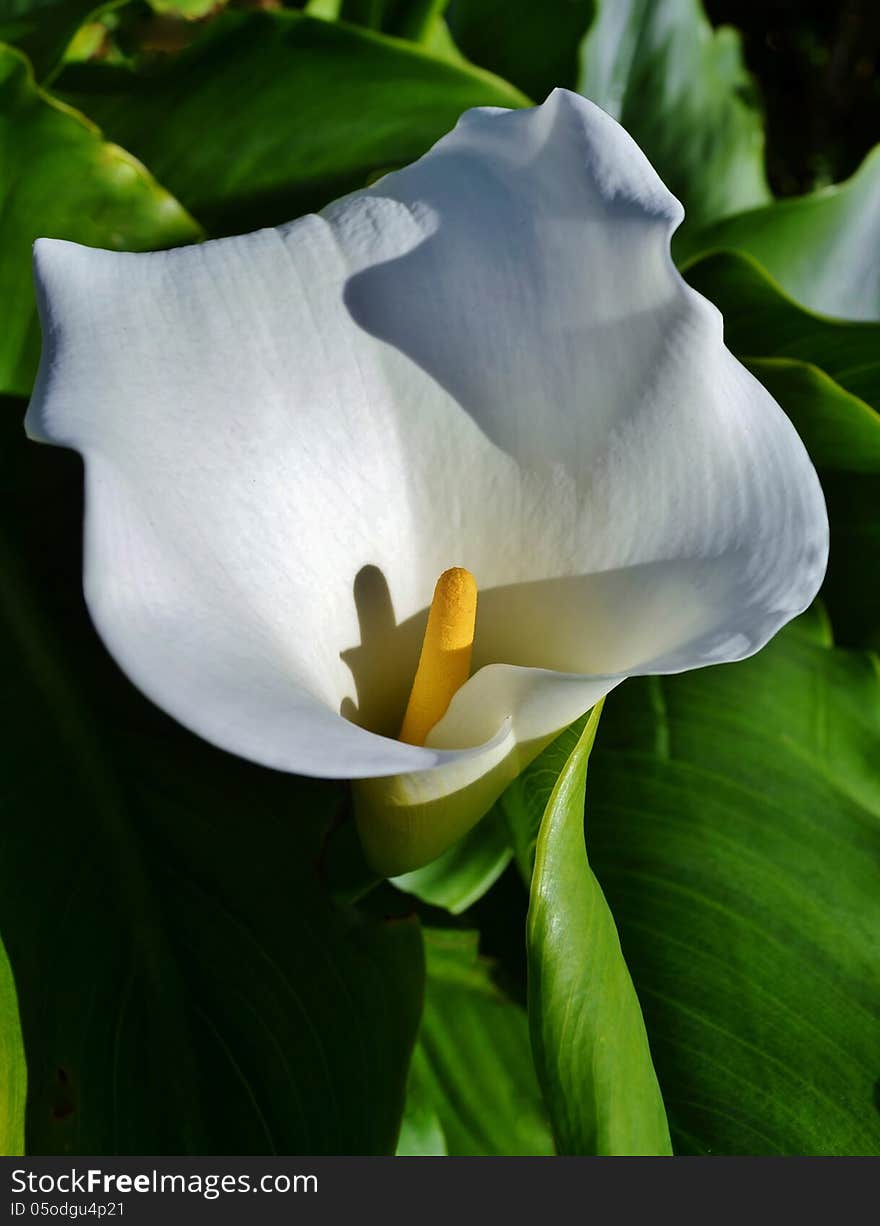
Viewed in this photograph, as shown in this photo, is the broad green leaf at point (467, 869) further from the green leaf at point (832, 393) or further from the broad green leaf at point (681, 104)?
the broad green leaf at point (681, 104)

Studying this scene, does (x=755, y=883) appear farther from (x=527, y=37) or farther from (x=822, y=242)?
(x=527, y=37)

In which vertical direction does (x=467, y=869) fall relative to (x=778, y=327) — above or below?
below

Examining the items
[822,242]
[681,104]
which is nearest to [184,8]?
[681,104]

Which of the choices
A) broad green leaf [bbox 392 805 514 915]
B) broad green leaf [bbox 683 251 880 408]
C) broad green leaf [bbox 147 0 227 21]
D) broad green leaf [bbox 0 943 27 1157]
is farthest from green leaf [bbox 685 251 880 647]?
broad green leaf [bbox 147 0 227 21]

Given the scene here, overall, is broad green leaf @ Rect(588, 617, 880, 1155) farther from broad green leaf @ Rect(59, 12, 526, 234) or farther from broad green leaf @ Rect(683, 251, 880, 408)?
broad green leaf @ Rect(59, 12, 526, 234)

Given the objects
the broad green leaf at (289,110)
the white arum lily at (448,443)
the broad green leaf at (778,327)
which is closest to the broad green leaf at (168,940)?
the white arum lily at (448,443)

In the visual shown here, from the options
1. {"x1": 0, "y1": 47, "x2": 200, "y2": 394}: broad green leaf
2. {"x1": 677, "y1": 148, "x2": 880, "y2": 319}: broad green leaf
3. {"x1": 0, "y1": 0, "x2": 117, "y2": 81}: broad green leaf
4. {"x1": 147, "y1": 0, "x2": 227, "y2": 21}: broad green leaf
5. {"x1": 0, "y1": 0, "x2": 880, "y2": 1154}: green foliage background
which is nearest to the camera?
{"x1": 0, "y1": 0, "x2": 880, "y2": 1154}: green foliage background
